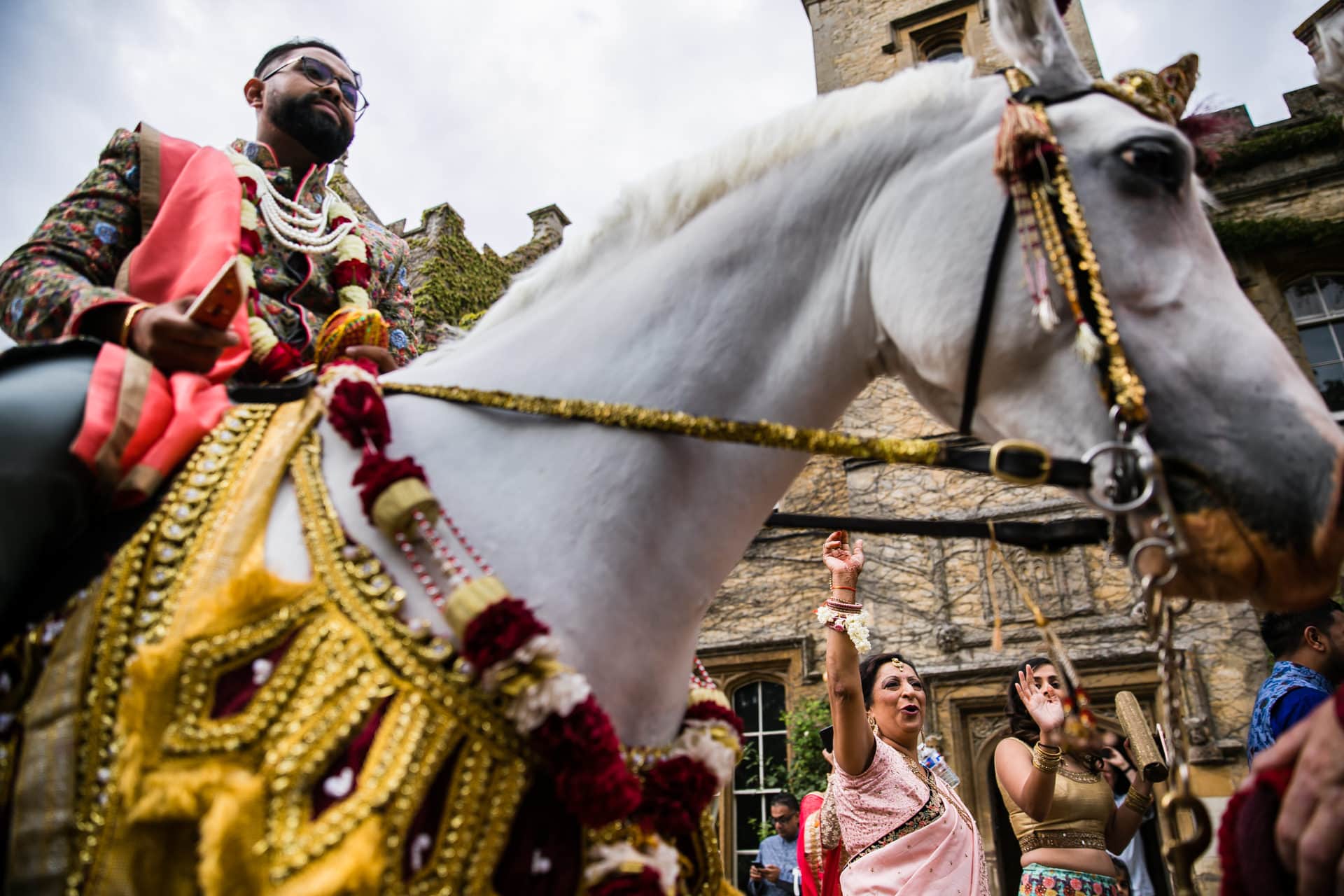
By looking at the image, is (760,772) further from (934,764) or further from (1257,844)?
(1257,844)

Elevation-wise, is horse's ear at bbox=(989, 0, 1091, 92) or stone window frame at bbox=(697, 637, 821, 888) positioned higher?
stone window frame at bbox=(697, 637, 821, 888)

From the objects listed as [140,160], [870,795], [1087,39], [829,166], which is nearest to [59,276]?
[140,160]

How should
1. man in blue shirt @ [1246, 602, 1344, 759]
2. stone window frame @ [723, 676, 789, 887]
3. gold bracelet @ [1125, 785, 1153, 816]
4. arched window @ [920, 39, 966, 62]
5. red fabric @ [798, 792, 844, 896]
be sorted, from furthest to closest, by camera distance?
arched window @ [920, 39, 966, 62] → stone window frame @ [723, 676, 789, 887] → gold bracelet @ [1125, 785, 1153, 816] → red fabric @ [798, 792, 844, 896] → man in blue shirt @ [1246, 602, 1344, 759]

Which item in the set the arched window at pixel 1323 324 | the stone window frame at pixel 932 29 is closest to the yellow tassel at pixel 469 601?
the arched window at pixel 1323 324

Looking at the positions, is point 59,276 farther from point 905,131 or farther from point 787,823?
→ point 787,823

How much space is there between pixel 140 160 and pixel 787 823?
8332 mm

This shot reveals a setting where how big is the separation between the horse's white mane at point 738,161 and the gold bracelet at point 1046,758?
3305mm

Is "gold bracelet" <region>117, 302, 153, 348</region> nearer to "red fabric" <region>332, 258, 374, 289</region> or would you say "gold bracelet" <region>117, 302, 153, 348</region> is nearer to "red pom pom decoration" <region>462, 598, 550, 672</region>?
"red fabric" <region>332, 258, 374, 289</region>

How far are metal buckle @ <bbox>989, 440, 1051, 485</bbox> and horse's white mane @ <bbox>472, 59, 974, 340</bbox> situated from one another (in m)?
0.74

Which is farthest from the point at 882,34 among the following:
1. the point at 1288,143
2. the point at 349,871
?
the point at 349,871

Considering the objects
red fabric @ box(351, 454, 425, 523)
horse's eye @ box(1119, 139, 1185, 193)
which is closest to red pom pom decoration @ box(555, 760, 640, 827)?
red fabric @ box(351, 454, 425, 523)

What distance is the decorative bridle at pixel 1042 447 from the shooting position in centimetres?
132

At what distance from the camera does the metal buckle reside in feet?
4.47

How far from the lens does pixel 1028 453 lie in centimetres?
137
